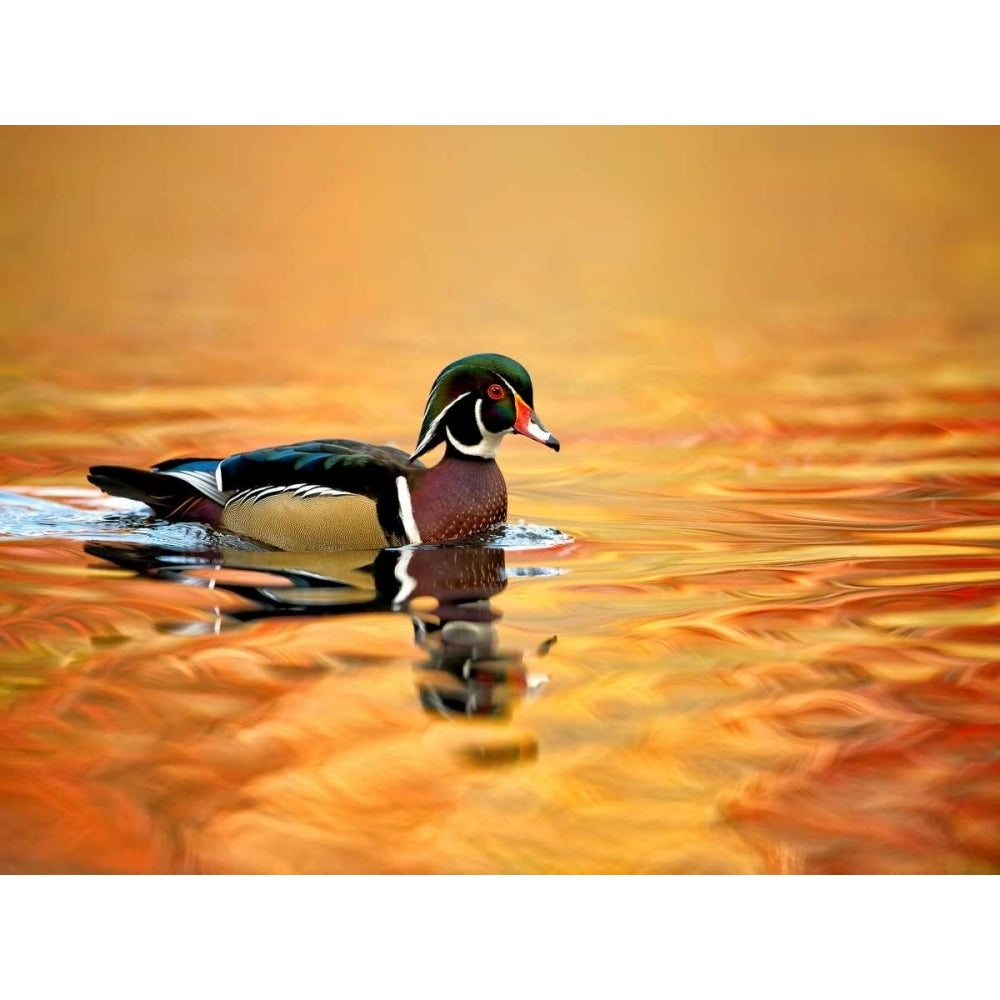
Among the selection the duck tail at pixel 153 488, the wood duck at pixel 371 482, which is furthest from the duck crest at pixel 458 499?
the duck tail at pixel 153 488

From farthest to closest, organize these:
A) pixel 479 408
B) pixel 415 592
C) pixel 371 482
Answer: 1. pixel 479 408
2. pixel 371 482
3. pixel 415 592

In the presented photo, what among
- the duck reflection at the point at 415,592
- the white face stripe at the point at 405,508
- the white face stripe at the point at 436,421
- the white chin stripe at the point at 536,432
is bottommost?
the duck reflection at the point at 415,592

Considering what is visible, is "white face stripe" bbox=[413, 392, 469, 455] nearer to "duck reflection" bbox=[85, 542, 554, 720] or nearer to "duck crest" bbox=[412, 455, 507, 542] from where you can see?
"duck crest" bbox=[412, 455, 507, 542]

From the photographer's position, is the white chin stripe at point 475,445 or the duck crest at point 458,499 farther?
the white chin stripe at point 475,445

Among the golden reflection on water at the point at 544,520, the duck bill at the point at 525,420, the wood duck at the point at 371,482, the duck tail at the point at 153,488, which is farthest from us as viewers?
the duck tail at the point at 153,488

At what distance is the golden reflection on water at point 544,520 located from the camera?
3424 millimetres

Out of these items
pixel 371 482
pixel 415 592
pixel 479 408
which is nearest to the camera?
pixel 415 592

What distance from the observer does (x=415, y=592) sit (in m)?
4.77

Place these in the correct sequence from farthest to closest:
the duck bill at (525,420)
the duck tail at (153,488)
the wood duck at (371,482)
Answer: the duck tail at (153,488) → the duck bill at (525,420) → the wood duck at (371,482)

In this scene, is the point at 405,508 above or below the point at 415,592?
above

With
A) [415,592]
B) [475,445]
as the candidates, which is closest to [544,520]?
[475,445]

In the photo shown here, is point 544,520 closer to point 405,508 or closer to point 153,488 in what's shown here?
point 405,508

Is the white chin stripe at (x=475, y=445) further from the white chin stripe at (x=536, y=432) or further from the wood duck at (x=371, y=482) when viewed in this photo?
the white chin stripe at (x=536, y=432)

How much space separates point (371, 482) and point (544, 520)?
0.70 meters
